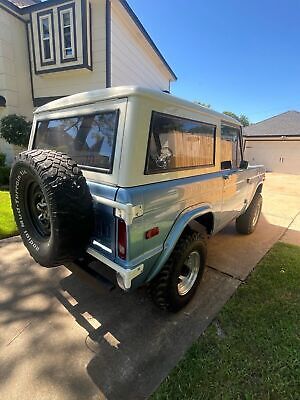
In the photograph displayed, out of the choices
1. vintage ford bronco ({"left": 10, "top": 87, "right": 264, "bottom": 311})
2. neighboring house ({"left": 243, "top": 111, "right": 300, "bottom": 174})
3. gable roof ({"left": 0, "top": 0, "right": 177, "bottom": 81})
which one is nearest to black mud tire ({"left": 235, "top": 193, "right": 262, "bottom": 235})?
vintage ford bronco ({"left": 10, "top": 87, "right": 264, "bottom": 311})

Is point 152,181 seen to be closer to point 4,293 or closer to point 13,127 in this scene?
point 4,293

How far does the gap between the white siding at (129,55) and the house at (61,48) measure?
0.11 ft

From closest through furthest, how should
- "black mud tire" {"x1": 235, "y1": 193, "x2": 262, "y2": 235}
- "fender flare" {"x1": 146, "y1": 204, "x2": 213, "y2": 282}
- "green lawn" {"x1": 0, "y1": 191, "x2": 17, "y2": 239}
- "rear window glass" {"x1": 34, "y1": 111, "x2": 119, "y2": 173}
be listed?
1. "rear window glass" {"x1": 34, "y1": 111, "x2": 119, "y2": 173}
2. "fender flare" {"x1": 146, "y1": 204, "x2": 213, "y2": 282}
3. "green lawn" {"x1": 0, "y1": 191, "x2": 17, "y2": 239}
4. "black mud tire" {"x1": 235, "y1": 193, "x2": 262, "y2": 235}

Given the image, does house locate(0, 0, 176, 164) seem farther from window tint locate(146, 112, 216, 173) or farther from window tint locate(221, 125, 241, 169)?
window tint locate(146, 112, 216, 173)

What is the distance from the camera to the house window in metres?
9.31

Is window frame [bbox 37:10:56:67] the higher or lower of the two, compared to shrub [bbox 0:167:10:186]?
higher

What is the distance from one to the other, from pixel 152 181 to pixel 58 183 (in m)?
0.78

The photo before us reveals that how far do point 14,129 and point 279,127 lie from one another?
2006cm

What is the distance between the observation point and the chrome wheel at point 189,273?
112 inches

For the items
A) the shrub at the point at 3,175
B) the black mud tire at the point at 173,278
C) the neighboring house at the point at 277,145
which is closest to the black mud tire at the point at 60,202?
the black mud tire at the point at 173,278

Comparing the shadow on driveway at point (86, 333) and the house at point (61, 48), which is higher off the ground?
the house at point (61, 48)

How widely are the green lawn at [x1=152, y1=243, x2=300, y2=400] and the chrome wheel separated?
463 millimetres

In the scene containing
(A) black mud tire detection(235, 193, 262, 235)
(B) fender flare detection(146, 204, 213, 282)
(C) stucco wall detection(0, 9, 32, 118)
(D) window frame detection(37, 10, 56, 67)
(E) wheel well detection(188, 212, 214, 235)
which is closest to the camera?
(B) fender flare detection(146, 204, 213, 282)

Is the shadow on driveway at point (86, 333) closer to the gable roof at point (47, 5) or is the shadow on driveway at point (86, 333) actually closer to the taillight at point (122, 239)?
the taillight at point (122, 239)
